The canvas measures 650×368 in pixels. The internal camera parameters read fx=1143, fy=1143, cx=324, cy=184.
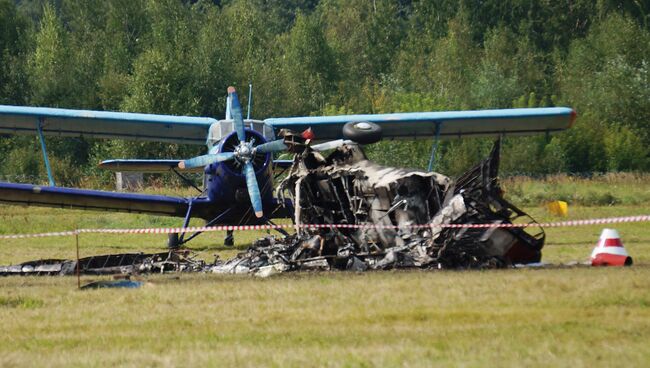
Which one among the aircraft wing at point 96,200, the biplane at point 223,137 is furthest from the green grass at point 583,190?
the aircraft wing at point 96,200

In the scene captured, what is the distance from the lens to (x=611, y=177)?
4250cm

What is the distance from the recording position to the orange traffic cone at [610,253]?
15.7 m

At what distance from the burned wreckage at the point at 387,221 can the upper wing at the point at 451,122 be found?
22.8ft

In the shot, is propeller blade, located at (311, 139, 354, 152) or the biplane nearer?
propeller blade, located at (311, 139, 354, 152)

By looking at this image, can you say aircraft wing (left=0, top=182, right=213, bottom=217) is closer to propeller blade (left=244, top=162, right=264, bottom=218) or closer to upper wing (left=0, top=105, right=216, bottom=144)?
propeller blade (left=244, top=162, right=264, bottom=218)

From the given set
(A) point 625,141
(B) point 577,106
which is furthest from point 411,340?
(B) point 577,106

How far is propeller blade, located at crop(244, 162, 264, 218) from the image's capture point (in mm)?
20806

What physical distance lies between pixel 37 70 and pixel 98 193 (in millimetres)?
43916

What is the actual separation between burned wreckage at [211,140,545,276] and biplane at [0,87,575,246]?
47.1 inches

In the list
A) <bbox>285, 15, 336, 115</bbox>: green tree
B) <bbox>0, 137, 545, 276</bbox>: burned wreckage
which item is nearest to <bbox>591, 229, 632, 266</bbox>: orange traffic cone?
<bbox>0, 137, 545, 276</bbox>: burned wreckage

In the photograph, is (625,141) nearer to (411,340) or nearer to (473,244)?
(473,244)

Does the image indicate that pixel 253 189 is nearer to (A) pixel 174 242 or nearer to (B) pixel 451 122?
(A) pixel 174 242

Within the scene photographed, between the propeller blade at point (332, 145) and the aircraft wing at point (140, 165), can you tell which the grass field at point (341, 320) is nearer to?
the propeller blade at point (332, 145)

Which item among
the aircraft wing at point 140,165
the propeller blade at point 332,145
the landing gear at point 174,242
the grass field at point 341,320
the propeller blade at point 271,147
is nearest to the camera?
the grass field at point 341,320
